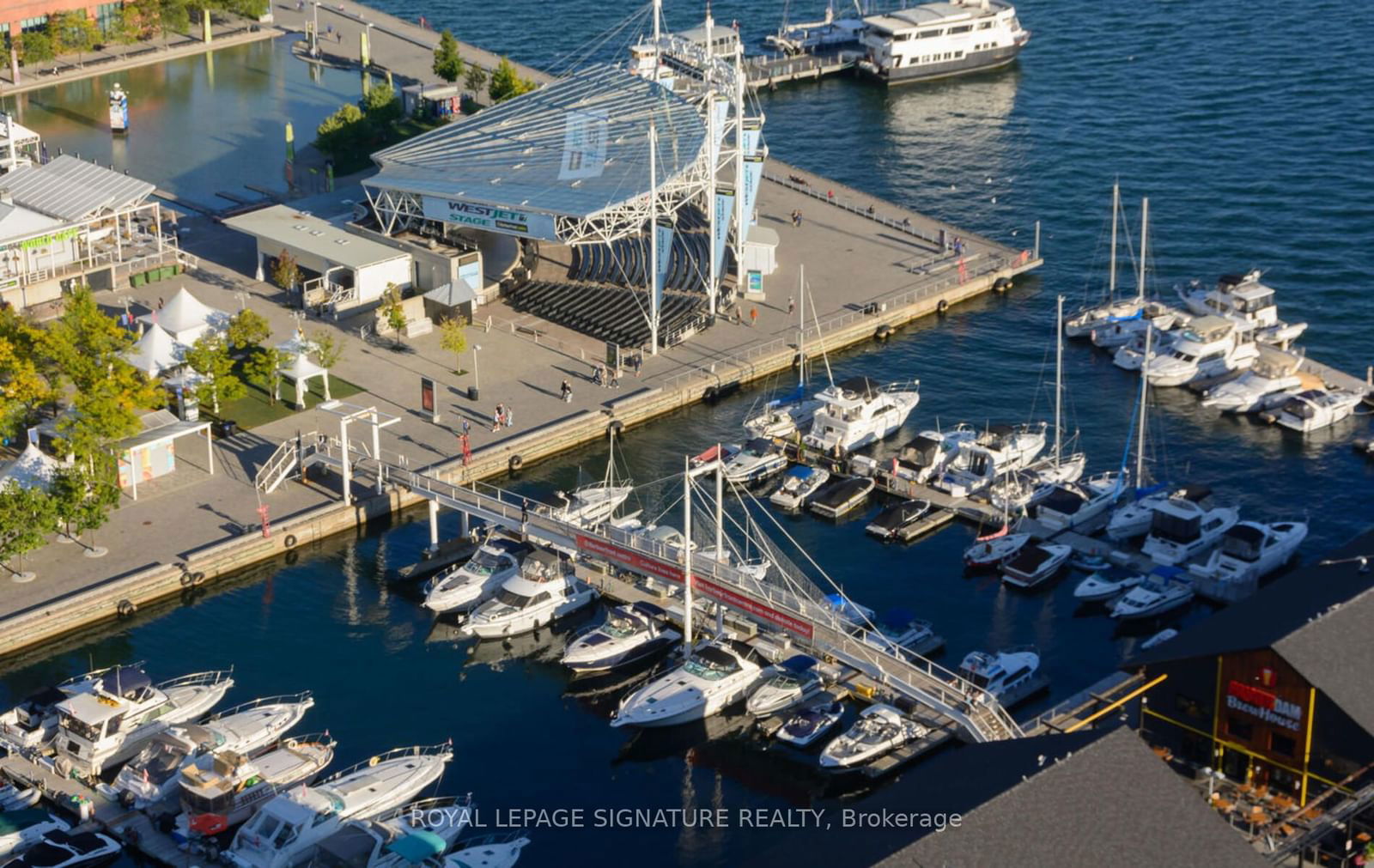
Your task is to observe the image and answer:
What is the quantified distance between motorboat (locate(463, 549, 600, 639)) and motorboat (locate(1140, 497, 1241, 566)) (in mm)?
22525

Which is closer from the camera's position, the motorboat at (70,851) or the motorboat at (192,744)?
the motorboat at (70,851)

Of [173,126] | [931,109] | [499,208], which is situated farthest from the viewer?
[931,109]

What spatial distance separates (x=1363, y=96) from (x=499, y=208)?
2659 inches

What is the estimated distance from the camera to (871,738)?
70500 mm

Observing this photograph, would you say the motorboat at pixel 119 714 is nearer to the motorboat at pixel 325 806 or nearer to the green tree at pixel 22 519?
the motorboat at pixel 325 806

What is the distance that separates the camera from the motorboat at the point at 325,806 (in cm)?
6456

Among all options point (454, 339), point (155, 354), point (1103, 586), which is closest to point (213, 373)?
point (155, 354)

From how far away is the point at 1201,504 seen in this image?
8750 cm

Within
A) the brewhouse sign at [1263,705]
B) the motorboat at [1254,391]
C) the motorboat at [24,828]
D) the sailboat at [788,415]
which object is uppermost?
the brewhouse sign at [1263,705]

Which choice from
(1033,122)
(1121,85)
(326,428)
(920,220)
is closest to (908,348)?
(920,220)

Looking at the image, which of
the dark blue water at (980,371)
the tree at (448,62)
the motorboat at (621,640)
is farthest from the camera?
the tree at (448,62)

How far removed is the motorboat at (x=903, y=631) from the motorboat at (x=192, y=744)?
2063cm

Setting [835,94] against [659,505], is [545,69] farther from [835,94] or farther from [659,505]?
[659,505]

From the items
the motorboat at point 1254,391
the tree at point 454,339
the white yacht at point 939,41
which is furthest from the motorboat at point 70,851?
the white yacht at point 939,41
